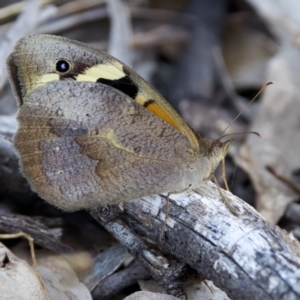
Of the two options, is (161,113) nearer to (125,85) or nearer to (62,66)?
(125,85)

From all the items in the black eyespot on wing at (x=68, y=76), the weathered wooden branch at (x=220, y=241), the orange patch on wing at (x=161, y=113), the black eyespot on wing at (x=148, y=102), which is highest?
the black eyespot on wing at (x=68, y=76)

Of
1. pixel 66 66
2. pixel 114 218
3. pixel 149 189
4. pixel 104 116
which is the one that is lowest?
pixel 114 218

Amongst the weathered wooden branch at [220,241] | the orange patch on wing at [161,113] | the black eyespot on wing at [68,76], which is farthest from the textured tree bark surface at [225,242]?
the black eyespot on wing at [68,76]

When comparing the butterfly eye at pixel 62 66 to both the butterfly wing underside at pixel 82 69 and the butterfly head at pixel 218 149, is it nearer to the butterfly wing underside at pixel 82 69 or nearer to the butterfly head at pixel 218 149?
the butterfly wing underside at pixel 82 69

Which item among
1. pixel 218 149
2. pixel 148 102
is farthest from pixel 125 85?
pixel 218 149

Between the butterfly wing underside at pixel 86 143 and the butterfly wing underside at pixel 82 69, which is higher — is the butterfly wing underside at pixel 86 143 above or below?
below

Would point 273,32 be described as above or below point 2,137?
above

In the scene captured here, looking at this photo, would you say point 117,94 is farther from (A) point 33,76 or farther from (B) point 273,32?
(B) point 273,32

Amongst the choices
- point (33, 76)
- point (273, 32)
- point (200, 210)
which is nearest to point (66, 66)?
point (33, 76)
